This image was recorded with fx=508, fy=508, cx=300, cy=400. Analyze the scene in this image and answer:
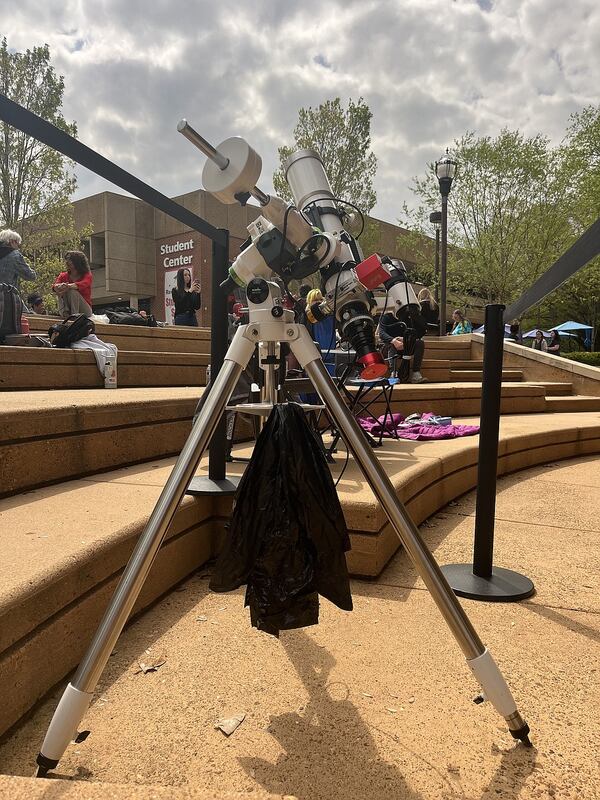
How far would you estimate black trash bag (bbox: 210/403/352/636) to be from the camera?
4.29 ft

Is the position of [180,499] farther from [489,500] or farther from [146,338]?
[146,338]

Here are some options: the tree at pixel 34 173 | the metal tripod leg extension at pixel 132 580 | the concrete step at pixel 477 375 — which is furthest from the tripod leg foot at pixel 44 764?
the tree at pixel 34 173

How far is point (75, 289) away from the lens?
20.6 ft

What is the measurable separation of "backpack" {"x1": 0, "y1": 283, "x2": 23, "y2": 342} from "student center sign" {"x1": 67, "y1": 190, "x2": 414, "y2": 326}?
21.4 metres

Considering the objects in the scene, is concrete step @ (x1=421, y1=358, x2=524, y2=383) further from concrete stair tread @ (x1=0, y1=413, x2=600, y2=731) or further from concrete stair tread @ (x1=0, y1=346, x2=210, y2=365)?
concrete stair tread @ (x1=0, y1=413, x2=600, y2=731)

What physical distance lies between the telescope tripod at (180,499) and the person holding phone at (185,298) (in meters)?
9.22

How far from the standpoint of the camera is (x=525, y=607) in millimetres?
1945

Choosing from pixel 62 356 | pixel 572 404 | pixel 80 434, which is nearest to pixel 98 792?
pixel 80 434

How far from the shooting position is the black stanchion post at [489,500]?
76.6 inches

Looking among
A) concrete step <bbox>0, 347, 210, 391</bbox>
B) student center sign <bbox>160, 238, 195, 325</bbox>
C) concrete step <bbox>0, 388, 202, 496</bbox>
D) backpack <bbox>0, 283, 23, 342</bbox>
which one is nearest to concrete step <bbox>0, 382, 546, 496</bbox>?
concrete step <bbox>0, 388, 202, 496</bbox>

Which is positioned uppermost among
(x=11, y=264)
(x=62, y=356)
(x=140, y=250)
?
(x=140, y=250)

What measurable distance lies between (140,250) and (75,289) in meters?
23.6

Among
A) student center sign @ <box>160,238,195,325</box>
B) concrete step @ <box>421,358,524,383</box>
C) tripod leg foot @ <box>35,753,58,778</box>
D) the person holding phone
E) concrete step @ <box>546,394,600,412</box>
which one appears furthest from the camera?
student center sign @ <box>160,238,195,325</box>

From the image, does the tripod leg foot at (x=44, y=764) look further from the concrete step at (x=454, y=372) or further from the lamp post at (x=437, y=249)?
the lamp post at (x=437, y=249)
